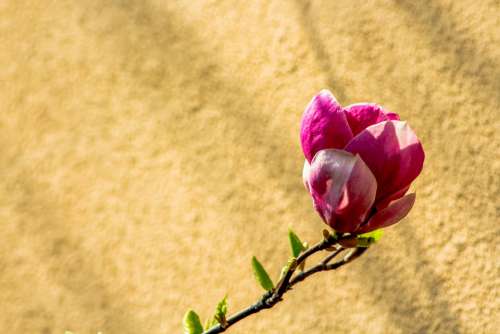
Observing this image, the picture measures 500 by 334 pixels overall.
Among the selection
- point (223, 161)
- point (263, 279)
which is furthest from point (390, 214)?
point (223, 161)

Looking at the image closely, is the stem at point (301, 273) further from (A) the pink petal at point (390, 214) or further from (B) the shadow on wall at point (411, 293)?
(B) the shadow on wall at point (411, 293)

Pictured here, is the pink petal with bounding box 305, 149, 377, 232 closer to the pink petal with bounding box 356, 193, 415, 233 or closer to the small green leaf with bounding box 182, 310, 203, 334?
the pink petal with bounding box 356, 193, 415, 233

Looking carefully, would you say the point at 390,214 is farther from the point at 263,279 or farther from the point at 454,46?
the point at 454,46

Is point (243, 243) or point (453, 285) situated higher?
point (243, 243)

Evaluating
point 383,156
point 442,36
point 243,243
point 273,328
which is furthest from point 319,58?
point 383,156

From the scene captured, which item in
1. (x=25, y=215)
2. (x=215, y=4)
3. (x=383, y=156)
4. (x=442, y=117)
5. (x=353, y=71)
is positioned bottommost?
(x=383, y=156)

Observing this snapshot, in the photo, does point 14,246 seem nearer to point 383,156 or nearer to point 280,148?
point 280,148

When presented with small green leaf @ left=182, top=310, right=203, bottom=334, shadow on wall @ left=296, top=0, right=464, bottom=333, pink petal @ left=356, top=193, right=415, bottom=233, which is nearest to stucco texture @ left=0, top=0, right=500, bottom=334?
shadow on wall @ left=296, top=0, right=464, bottom=333
